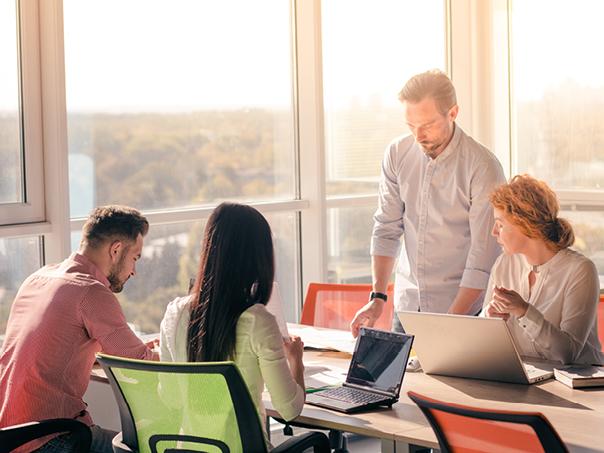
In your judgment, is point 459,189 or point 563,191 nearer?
point 459,189

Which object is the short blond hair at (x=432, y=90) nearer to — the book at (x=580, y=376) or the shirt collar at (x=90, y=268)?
the book at (x=580, y=376)

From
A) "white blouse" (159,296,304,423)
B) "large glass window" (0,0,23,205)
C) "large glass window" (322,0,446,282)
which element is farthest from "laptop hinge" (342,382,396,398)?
"large glass window" (322,0,446,282)

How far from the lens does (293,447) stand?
8.72 ft

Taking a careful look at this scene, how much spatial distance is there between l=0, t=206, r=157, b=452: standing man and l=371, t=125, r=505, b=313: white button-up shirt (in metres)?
1.37

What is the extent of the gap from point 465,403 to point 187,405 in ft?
2.78

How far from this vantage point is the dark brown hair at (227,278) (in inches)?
103

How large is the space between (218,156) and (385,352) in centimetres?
238

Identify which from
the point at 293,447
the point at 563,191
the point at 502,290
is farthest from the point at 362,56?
the point at 293,447

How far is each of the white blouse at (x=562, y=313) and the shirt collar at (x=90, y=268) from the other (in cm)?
139

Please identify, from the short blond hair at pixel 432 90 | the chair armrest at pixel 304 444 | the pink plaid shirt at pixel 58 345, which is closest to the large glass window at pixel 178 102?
the pink plaid shirt at pixel 58 345

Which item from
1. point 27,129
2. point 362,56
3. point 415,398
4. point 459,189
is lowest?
point 415,398

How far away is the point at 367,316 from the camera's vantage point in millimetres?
3867

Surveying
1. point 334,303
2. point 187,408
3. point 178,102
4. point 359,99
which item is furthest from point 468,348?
point 359,99

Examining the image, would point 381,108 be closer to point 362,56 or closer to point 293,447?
point 362,56
